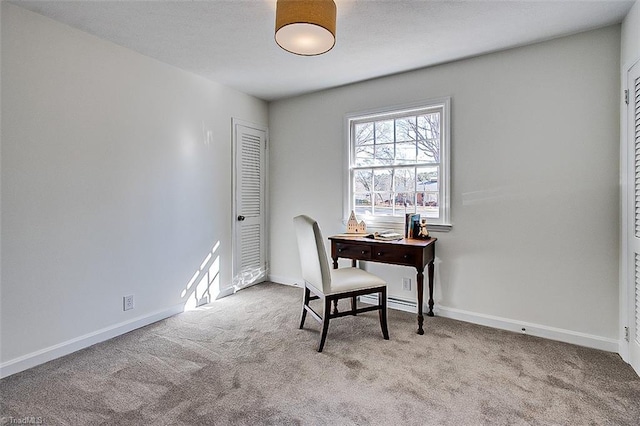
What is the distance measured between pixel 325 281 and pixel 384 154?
1.66 m

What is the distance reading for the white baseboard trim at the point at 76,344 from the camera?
7.09 ft

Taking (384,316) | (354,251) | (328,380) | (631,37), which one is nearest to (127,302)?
(328,380)

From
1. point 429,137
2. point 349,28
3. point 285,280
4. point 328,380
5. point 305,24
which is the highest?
point 349,28

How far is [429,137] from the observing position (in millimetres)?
3246

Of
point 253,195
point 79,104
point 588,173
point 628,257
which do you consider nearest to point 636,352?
point 628,257

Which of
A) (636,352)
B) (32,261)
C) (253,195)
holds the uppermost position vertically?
(253,195)

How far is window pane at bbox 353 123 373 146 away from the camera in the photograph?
11.8 feet

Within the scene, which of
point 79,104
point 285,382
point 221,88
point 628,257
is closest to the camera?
point 285,382

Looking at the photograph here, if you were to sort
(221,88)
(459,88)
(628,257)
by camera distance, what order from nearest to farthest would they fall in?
(628,257) < (459,88) < (221,88)

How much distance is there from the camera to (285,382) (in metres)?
2.05

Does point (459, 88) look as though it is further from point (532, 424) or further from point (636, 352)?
point (532, 424)

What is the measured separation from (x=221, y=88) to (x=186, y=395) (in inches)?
120

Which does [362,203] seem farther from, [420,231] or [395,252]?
[395,252]

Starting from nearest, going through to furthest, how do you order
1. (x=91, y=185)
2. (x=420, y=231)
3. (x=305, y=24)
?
1. (x=305, y=24)
2. (x=91, y=185)
3. (x=420, y=231)
